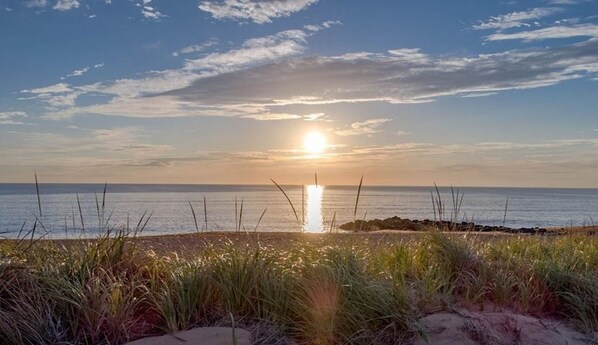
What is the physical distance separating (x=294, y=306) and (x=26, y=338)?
227 centimetres

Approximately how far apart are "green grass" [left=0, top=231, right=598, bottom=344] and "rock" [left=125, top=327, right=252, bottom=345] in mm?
159

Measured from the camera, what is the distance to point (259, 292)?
5.38 meters

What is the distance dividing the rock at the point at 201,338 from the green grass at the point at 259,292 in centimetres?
16

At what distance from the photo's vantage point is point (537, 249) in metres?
7.85

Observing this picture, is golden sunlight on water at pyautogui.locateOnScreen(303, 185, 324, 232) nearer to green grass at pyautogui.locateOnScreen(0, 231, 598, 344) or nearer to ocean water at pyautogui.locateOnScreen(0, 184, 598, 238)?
ocean water at pyautogui.locateOnScreen(0, 184, 598, 238)

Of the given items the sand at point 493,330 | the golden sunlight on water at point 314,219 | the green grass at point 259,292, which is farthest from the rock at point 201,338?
the golden sunlight on water at point 314,219

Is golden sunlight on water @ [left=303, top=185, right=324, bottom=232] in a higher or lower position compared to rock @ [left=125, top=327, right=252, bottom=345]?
lower

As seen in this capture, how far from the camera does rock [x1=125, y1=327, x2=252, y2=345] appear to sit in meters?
4.57

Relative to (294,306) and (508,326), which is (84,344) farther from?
(508,326)

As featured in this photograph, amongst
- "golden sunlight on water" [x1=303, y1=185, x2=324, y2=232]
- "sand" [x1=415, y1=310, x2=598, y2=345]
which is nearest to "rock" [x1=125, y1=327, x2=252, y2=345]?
"sand" [x1=415, y1=310, x2=598, y2=345]

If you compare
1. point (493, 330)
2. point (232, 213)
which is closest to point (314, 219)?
point (232, 213)

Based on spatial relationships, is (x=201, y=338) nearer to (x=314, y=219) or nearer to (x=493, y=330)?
(x=493, y=330)

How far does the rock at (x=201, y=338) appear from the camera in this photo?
15.0ft

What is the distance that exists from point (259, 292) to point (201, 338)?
0.89 meters
